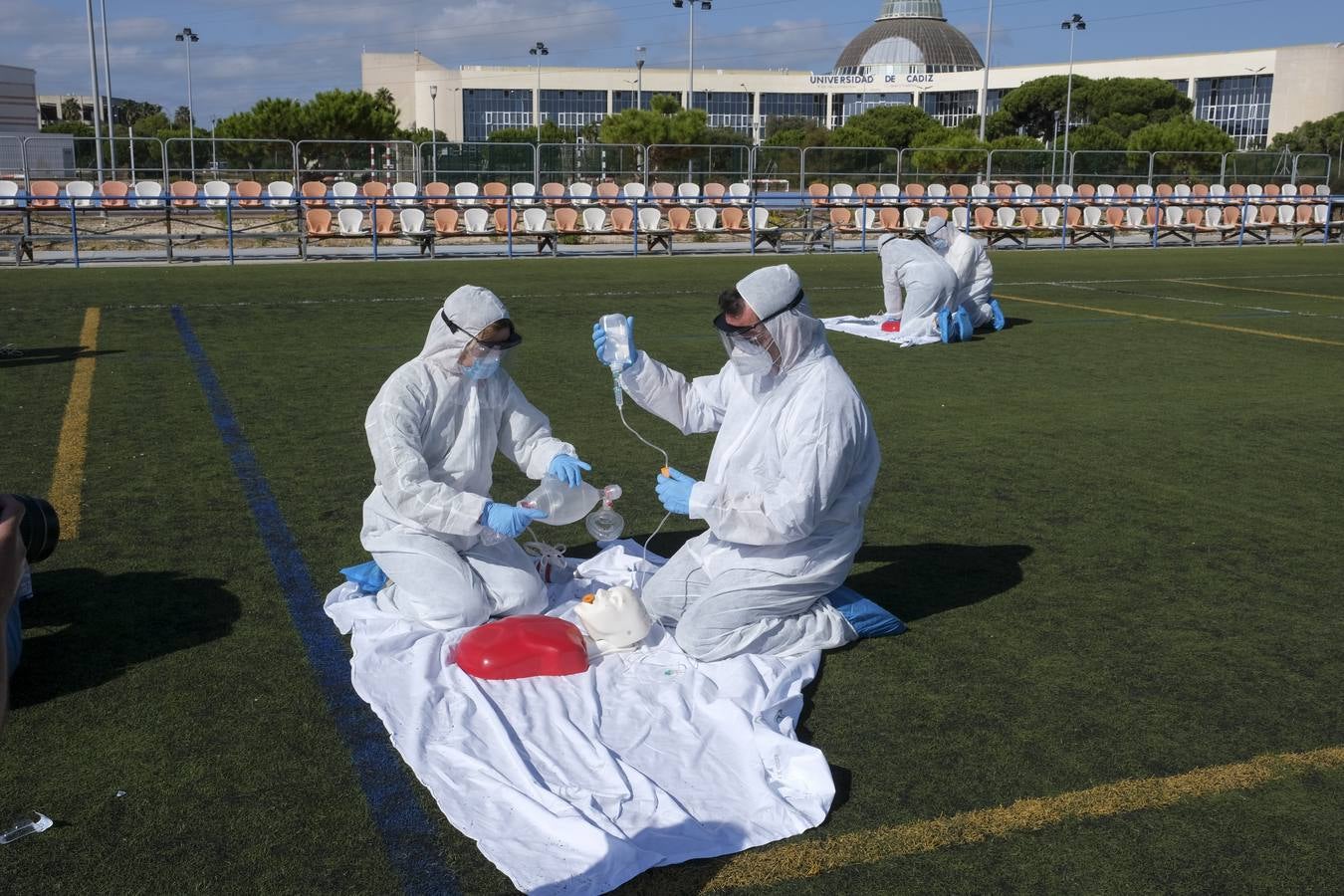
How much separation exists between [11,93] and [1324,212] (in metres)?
54.0

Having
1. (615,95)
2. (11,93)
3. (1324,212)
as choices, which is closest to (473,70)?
(615,95)

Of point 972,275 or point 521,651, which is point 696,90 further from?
point 521,651

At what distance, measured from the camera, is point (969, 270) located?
40.1 feet

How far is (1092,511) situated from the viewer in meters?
6.09

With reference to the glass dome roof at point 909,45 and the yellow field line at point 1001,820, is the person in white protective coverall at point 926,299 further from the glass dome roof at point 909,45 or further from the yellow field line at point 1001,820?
the glass dome roof at point 909,45

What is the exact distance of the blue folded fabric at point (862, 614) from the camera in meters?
4.46

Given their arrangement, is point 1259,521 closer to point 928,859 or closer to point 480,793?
point 928,859

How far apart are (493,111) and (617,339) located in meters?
101

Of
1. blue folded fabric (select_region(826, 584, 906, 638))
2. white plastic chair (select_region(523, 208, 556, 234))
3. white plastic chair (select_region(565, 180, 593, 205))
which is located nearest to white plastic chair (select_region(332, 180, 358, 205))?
white plastic chair (select_region(523, 208, 556, 234))

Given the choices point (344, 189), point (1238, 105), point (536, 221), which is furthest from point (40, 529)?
point (1238, 105)

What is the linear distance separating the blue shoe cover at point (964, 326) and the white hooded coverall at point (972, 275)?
0.24 meters

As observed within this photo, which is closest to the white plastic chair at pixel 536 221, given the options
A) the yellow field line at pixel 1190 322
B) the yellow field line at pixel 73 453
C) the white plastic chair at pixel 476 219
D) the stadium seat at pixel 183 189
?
the white plastic chair at pixel 476 219

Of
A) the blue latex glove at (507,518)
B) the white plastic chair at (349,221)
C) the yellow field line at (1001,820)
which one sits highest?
the white plastic chair at (349,221)

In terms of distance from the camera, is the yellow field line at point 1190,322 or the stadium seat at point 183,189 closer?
the yellow field line at point 1190,322
